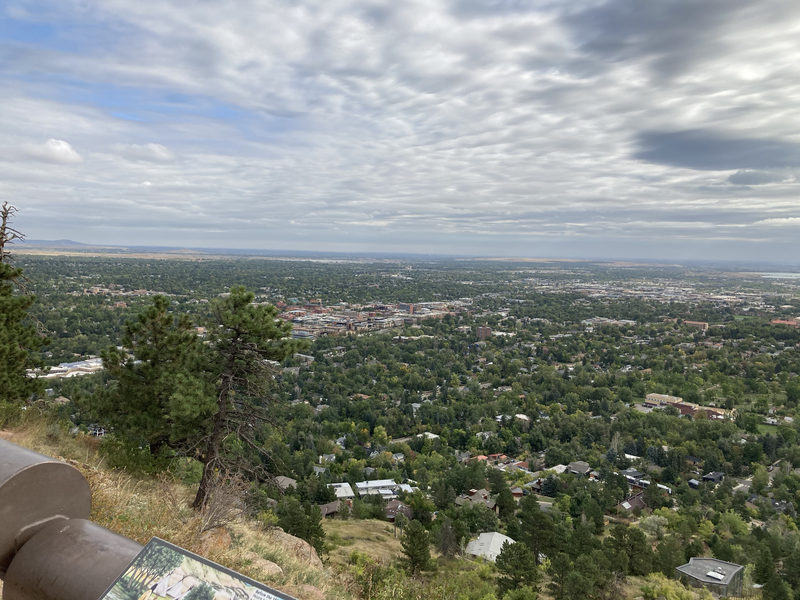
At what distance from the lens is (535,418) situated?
40438mm

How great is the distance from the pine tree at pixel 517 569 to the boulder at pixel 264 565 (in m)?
12.0

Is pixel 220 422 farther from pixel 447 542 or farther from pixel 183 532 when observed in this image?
pixel 447 542

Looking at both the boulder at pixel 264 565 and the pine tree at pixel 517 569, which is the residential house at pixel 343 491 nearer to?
the pine tree at pixel 517 569

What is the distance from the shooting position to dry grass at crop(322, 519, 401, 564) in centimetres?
1672

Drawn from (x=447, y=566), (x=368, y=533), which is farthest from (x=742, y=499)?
(x=368, y=533)

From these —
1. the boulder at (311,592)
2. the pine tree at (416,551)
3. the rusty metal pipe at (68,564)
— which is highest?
the rusty metal pipe at (68,564)

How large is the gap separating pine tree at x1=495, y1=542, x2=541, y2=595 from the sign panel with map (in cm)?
1560

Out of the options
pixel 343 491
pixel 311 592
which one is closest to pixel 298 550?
pixel 311 592

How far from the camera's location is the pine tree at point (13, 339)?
10.1 meters

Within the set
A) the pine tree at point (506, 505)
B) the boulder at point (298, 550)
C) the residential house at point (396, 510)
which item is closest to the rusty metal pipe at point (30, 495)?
the boulder at point (298, 550)

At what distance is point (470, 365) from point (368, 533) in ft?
131

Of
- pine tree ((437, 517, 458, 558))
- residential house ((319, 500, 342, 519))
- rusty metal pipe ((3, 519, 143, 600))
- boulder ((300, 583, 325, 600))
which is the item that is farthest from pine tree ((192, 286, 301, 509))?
residential house ((319, 500, 342, 519))

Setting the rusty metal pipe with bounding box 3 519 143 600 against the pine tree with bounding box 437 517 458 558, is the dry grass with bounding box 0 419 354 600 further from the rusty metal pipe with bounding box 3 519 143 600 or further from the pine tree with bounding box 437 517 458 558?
the pine tree with bounding box 437 517 458 558

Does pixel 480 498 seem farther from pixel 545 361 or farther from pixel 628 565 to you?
pixel 545 361
